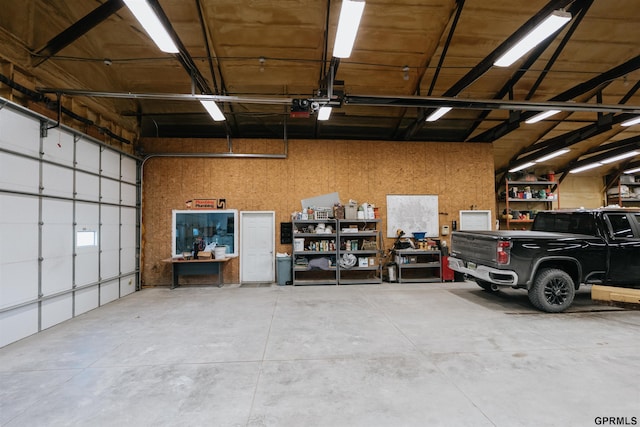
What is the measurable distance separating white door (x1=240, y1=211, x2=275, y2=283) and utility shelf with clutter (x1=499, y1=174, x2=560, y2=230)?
8009mm

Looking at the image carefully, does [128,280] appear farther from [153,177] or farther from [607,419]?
[607,419]

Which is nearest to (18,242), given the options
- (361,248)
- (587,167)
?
(361,248)

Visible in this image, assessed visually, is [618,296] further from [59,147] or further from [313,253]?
[59,147]

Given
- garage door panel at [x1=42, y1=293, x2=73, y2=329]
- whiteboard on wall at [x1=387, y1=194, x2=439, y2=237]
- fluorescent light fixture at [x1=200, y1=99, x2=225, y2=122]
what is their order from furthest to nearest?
whiteboard on wall at [x1=387, y1=194, x2=439, y2=237] < fluorescent light fixture at [x1=200, y1=99, x2=225, y2=122] < garage door panel at [x1=42, y1=293, x2=73, y2=329]

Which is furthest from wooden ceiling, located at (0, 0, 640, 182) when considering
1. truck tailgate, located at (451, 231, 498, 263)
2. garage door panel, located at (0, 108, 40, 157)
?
truck tailgate, located at (451, 231, 498, 263)

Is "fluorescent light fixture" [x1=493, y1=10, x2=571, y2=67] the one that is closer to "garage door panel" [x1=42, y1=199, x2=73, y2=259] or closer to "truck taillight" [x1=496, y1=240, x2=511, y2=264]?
"truck taillight" [x1=496, y1=240, x2=511, y2=264]

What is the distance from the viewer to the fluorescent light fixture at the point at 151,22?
→ 3.05 meters

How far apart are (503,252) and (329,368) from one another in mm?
3463

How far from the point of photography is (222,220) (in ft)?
24.6

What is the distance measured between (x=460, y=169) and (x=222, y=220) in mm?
6988

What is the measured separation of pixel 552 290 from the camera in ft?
15.2

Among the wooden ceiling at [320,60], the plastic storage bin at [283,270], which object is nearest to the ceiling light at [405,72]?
the wooden ceiling at [320,60]

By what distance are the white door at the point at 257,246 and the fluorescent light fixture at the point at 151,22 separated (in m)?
4.45

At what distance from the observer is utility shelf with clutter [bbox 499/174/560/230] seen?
31.4ft
